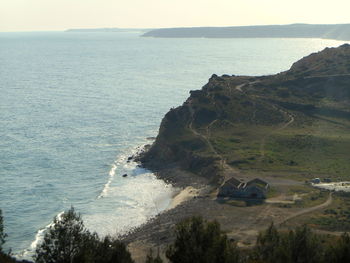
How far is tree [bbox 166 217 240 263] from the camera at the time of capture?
145 ft

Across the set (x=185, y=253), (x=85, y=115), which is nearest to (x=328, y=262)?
(x=185, y=253)

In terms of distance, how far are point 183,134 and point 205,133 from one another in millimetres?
4146

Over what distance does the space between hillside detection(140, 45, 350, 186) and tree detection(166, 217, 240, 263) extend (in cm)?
4478

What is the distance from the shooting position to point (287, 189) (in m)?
85.3

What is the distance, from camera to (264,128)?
119312 millimetres

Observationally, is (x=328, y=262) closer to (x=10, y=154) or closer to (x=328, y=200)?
(x=328, y=200)

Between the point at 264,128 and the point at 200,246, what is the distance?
76231 mm

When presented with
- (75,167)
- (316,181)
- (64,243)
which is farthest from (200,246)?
(75,167)

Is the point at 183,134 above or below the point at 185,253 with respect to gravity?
below

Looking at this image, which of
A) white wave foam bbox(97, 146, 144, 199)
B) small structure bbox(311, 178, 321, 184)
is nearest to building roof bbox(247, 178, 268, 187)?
small structure bbox(311, 178, 321, 184)

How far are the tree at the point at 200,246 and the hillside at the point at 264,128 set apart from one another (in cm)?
4478

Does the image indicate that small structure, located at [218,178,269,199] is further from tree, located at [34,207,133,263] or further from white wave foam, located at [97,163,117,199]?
tree, located at [34,207,133,263]

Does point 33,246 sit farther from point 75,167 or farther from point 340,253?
point 340,253

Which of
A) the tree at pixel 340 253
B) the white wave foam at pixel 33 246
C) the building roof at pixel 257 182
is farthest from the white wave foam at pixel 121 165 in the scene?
the tree at pixel 340 253
